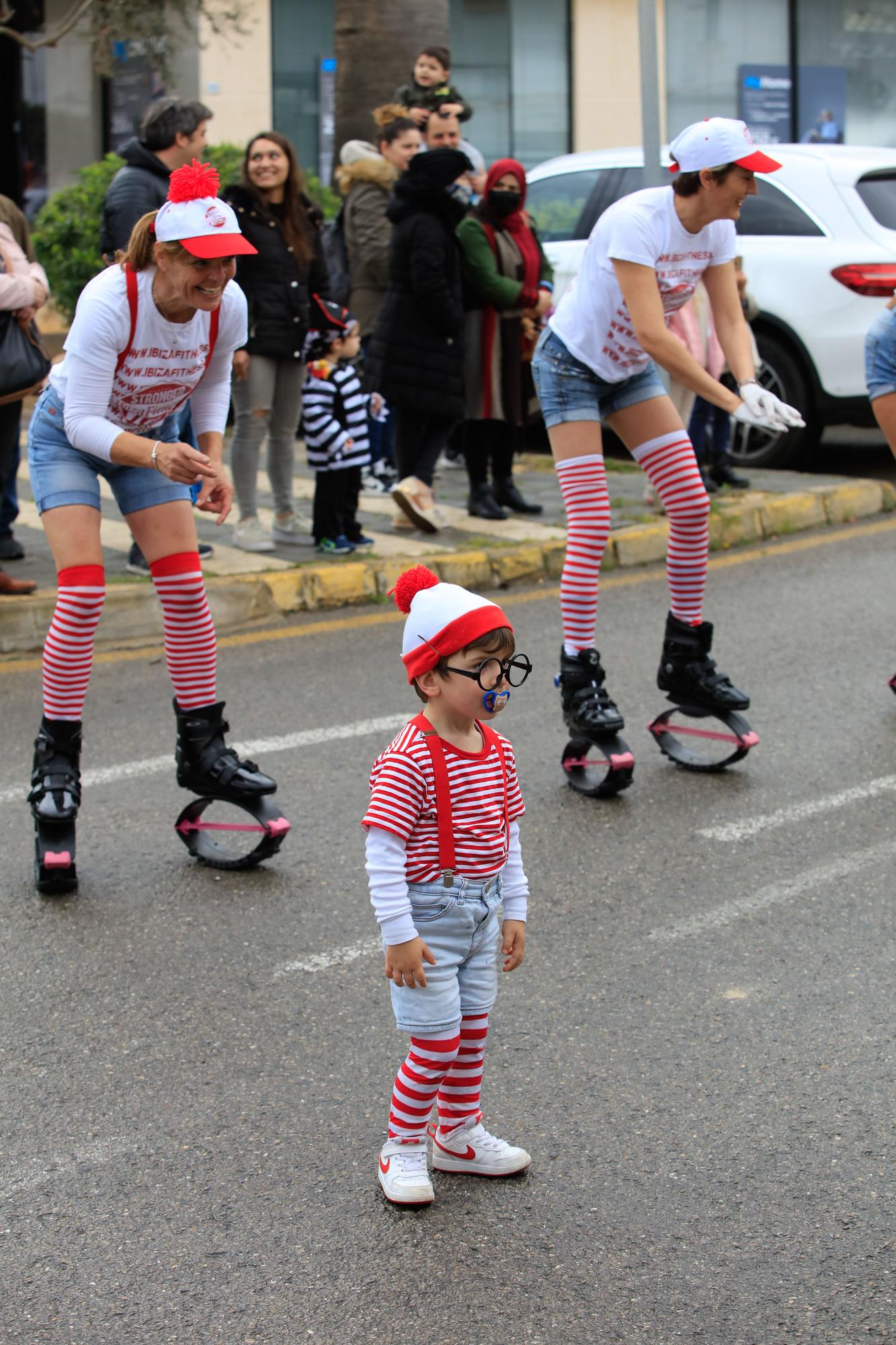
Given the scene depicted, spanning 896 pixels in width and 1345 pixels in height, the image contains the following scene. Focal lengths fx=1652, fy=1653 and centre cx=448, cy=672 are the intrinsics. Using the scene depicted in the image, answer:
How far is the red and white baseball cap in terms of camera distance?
16.3 ft

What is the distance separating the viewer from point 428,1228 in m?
2.96

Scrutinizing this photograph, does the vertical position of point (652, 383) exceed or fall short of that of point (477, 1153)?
it exceeds it

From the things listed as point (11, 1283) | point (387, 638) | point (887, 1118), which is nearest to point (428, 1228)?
point (11, 1283)

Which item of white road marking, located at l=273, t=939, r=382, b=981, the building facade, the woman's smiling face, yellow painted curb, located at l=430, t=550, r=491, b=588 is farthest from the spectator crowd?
the building facade

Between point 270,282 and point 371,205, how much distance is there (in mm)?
1865

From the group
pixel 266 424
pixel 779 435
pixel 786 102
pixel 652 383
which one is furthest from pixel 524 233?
pixel 786 102

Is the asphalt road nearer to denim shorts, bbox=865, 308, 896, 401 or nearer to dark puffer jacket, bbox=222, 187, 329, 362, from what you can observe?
denim shorts, bbox=865, 308, 896, 401

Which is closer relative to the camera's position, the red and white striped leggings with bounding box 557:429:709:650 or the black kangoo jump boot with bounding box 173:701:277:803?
the black kangoo jump boot with bounding box 173:701:277:803

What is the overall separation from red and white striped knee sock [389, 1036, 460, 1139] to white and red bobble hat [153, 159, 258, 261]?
2133mm

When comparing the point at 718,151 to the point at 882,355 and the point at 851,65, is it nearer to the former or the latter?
the point at 882,355

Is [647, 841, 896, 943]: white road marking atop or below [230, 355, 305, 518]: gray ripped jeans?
below

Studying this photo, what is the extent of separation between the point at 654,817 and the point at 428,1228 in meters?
2.32

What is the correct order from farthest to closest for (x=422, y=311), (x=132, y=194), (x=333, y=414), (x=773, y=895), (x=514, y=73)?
1. (x=514, y=73)
2. (x=422, y=311)
3. (x=333, y=414)
4. (x=132, y=194)
5. (x=773, y=895)

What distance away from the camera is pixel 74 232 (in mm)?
11750
